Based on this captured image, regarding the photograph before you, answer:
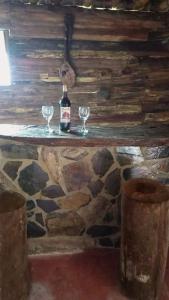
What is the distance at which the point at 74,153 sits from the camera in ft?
8.83

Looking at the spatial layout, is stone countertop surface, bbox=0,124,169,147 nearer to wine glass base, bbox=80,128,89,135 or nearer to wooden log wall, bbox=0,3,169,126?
wine glass base, bbox=80,128,89,135

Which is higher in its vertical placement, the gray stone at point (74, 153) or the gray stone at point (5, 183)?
the gray stone at point (74, 153)

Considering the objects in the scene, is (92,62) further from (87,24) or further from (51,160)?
(51,160)

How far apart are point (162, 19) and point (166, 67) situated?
0.52 m

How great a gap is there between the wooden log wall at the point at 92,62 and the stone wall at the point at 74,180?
1.11m

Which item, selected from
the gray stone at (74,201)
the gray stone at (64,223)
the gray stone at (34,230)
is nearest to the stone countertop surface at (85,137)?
the gray stone at (74,201)

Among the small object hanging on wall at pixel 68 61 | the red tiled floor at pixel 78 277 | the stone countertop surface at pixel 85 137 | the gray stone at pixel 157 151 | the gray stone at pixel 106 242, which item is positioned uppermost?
the small object hanging on wall at pixel 68 61

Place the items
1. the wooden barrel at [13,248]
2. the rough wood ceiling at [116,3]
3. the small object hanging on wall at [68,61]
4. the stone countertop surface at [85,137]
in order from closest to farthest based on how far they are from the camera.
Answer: the wooden barrel at [13,248] < the stone countertop surface at [85,137] < the rough wood ceiling at [116,3] < the small object hanging on wall at [68,61]

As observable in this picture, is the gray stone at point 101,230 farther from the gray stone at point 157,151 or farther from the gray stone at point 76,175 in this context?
the gray stone at point 157,151

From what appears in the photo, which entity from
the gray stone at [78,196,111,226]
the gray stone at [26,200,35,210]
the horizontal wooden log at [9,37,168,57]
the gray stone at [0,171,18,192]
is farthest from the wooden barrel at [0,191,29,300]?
the horizontal wooden log at [9,37,168,57]

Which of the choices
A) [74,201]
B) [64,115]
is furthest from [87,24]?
[74,201]

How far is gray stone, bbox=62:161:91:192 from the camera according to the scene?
2732 millimetres

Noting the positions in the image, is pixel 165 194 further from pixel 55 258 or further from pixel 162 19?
pixel 162 19

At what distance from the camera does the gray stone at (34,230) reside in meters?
2.86
